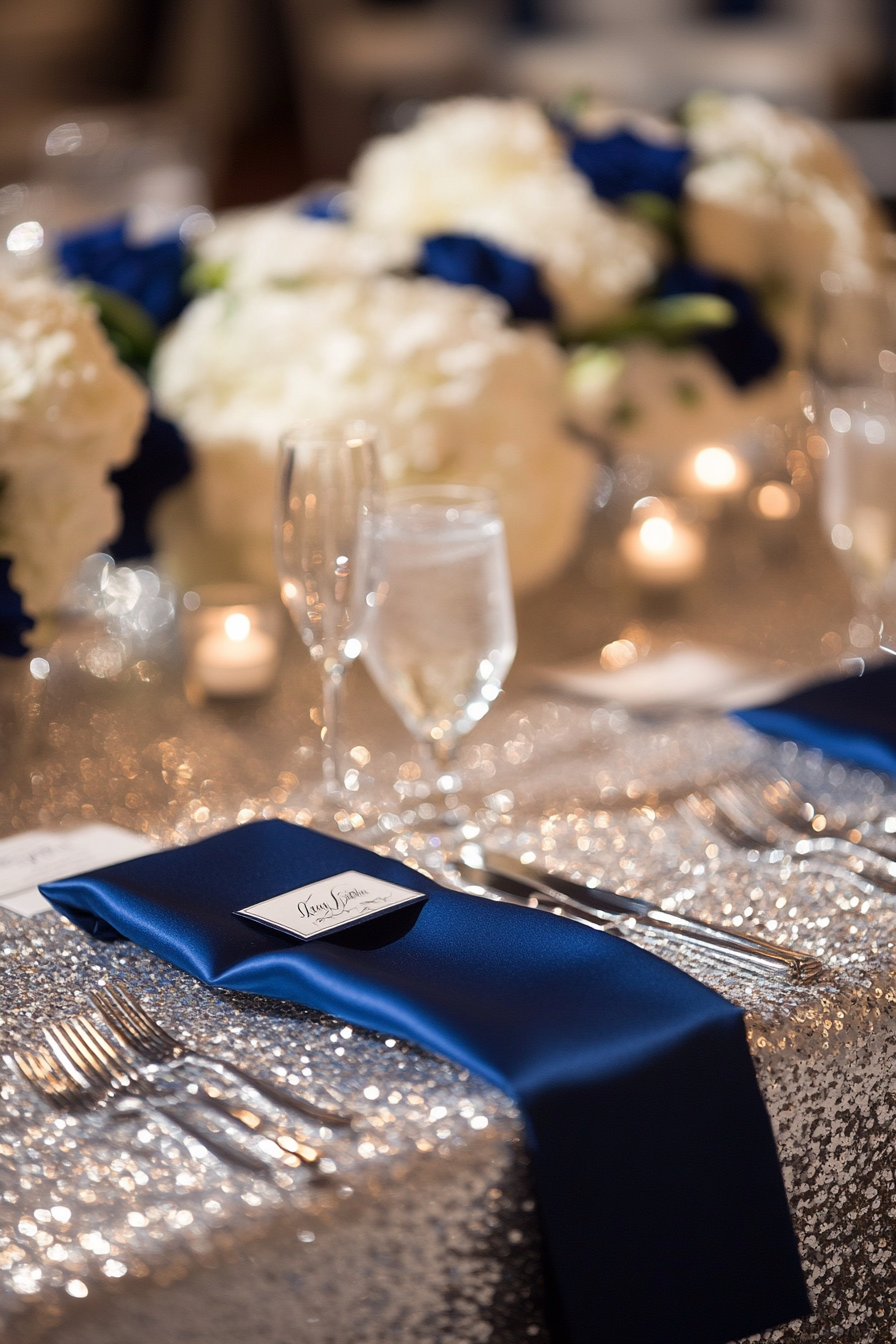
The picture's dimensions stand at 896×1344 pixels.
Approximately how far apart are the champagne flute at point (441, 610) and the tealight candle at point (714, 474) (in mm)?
676

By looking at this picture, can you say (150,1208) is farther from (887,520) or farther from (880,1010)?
(887,520)

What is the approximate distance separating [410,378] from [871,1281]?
0.82m

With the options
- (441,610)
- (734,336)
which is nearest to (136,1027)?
(441,610)

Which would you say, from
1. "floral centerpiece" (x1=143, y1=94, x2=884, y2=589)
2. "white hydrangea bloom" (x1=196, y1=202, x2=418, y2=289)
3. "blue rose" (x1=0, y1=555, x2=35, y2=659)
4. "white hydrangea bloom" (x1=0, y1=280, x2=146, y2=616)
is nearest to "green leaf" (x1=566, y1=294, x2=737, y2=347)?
"floral centerpiece" (x1=143, y1=94, x2=884, y2=589)

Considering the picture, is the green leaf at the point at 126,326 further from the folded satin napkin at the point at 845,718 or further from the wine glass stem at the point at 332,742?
the folded satin napkin at the point at 845,718

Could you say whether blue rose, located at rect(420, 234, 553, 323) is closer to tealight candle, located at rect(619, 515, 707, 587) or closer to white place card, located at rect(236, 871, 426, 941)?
tealight candle, located at rect(619, 515, 707, 587)

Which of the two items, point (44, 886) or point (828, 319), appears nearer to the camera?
point (44, 886)

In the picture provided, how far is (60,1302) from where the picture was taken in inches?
22.0

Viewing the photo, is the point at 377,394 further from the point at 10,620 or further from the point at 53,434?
the point at 10,620

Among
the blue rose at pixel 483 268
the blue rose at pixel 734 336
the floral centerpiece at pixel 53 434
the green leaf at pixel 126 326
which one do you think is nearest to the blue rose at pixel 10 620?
the floral centerpiece at pixel 53 434

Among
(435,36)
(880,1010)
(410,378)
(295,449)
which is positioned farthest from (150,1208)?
(435,36)

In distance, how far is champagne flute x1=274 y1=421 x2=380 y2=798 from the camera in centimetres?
98

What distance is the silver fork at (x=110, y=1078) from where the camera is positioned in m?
0.64

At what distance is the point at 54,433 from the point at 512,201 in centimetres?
64
